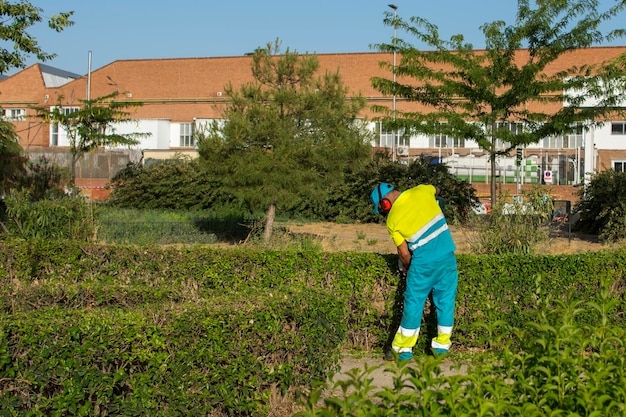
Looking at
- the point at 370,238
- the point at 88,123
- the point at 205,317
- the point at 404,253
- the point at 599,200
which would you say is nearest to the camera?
the point at 205,317

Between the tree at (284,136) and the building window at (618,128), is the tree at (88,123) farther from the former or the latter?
the building window at (618,128)

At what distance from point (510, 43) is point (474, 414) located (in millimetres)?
14608

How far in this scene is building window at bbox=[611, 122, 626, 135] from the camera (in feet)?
146

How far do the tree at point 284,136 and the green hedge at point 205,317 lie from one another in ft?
21.7

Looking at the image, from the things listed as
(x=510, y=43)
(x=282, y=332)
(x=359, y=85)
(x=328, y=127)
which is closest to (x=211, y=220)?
(x=328, y=127)

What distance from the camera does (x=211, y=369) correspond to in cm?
468

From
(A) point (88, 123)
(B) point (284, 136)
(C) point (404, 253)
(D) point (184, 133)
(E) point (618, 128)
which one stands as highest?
(D) point (184, 133)

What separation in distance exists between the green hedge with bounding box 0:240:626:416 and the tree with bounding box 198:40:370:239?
260 inches

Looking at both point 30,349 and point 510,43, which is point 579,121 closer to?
point 510,43

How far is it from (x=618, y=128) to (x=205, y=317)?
44.0 m

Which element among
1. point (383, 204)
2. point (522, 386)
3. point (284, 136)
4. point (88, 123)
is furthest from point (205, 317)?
point (88, 123)

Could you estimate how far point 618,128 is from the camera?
4472cm

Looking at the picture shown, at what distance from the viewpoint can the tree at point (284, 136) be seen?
1431cm

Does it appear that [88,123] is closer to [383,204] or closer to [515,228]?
[515,228]
